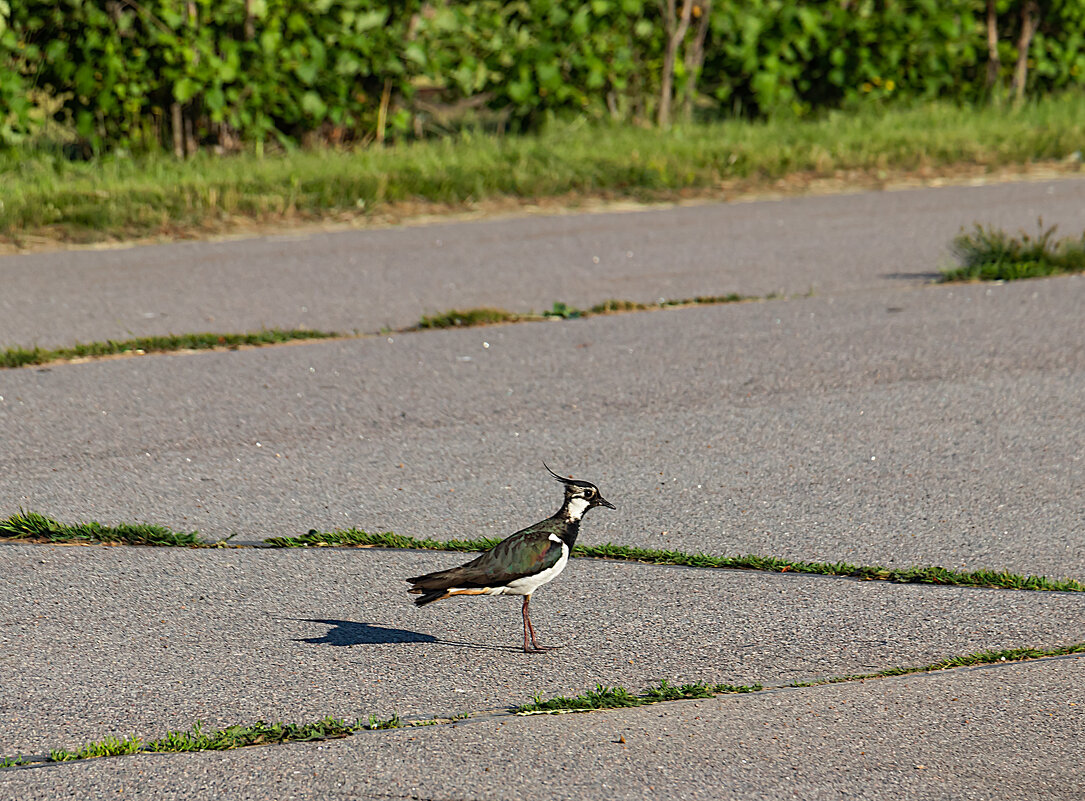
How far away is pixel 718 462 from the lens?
19.5 ft

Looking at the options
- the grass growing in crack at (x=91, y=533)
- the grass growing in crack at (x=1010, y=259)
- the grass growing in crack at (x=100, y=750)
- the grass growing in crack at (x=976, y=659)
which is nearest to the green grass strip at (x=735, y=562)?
the grass growing in crack at (x=91, y=533)

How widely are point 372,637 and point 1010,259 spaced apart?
21.3 ft

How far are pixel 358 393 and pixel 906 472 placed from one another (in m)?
2.75

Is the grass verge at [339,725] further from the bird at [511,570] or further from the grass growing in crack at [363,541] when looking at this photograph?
the grass growing in crack at [363,541]

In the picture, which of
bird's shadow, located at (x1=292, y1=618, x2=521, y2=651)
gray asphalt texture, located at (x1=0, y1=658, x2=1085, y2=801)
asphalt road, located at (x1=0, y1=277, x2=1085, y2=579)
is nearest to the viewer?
gray asphalt texture, located at (x1=0, y1=658, x2=1085, y2=801)

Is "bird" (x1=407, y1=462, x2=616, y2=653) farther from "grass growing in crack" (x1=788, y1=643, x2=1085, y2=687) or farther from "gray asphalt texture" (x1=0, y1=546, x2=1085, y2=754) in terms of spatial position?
"grass growing in crack" (x1=788, y1=643, x2=1085, y2=687)

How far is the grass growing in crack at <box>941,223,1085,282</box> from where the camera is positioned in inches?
362

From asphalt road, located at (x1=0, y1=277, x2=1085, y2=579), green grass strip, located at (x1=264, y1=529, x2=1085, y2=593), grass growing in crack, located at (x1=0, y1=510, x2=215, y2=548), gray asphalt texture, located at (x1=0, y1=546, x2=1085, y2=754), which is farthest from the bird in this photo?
grass growing in crack, located at (x1=0, y1=510, x2=215, y2=548)

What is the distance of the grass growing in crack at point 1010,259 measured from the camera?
9203mm

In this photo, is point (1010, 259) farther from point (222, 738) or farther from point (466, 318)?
point (222, 738)

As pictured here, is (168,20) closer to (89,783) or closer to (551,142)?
(551,142)

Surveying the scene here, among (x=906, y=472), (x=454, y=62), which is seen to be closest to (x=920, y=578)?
(x=906, y=472)

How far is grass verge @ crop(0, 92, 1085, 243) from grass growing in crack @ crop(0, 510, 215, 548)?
5706 millimetres

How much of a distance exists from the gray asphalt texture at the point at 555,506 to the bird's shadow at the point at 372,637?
13 millimetres
